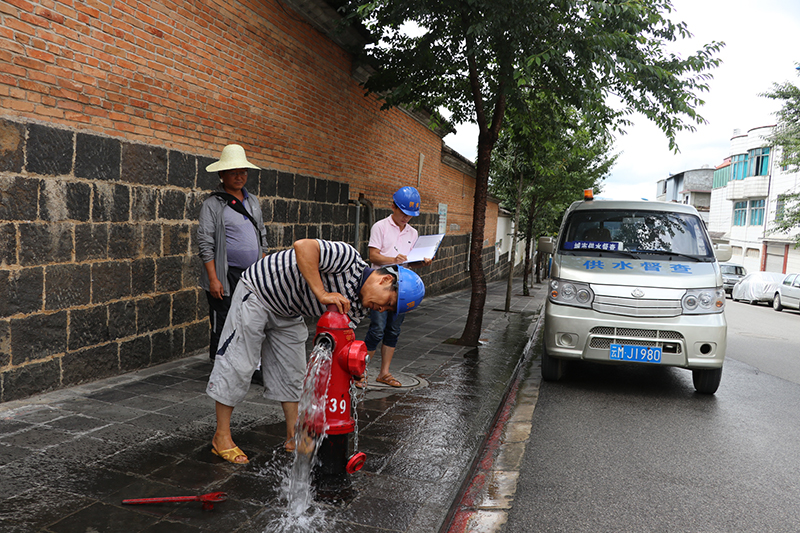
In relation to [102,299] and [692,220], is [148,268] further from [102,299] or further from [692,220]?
[692,220]

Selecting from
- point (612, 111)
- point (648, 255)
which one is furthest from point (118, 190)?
point (612, 111)

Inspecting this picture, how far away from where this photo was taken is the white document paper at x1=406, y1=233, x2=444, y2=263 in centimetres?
545

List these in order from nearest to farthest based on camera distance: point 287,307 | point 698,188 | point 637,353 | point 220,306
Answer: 1. point 287,307
2. point 220,306
3. point 637,353
4. point 698,188

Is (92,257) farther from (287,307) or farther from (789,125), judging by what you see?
(789,125)

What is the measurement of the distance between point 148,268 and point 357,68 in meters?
5.59

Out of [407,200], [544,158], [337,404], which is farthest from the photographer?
[544,158]

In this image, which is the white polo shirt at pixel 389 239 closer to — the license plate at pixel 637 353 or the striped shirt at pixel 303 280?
the striped shirt at pixel 303 280

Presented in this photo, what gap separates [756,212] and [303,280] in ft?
149

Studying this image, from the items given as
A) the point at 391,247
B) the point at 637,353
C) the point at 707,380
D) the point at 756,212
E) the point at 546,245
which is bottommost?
the point at 707,380

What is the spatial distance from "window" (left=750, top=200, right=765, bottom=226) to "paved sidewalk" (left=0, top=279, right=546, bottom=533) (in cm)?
4147

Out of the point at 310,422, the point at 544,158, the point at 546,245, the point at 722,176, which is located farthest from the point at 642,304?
the point at 722,176

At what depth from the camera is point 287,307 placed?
11.2 ft

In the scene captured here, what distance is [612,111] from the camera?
8930 mm

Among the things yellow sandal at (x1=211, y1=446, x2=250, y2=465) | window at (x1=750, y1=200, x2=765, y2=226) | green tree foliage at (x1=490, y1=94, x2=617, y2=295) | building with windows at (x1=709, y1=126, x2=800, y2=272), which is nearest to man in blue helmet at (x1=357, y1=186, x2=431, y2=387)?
yellow sandal at (x1=211, y1=446, x2=250, y2=465)
